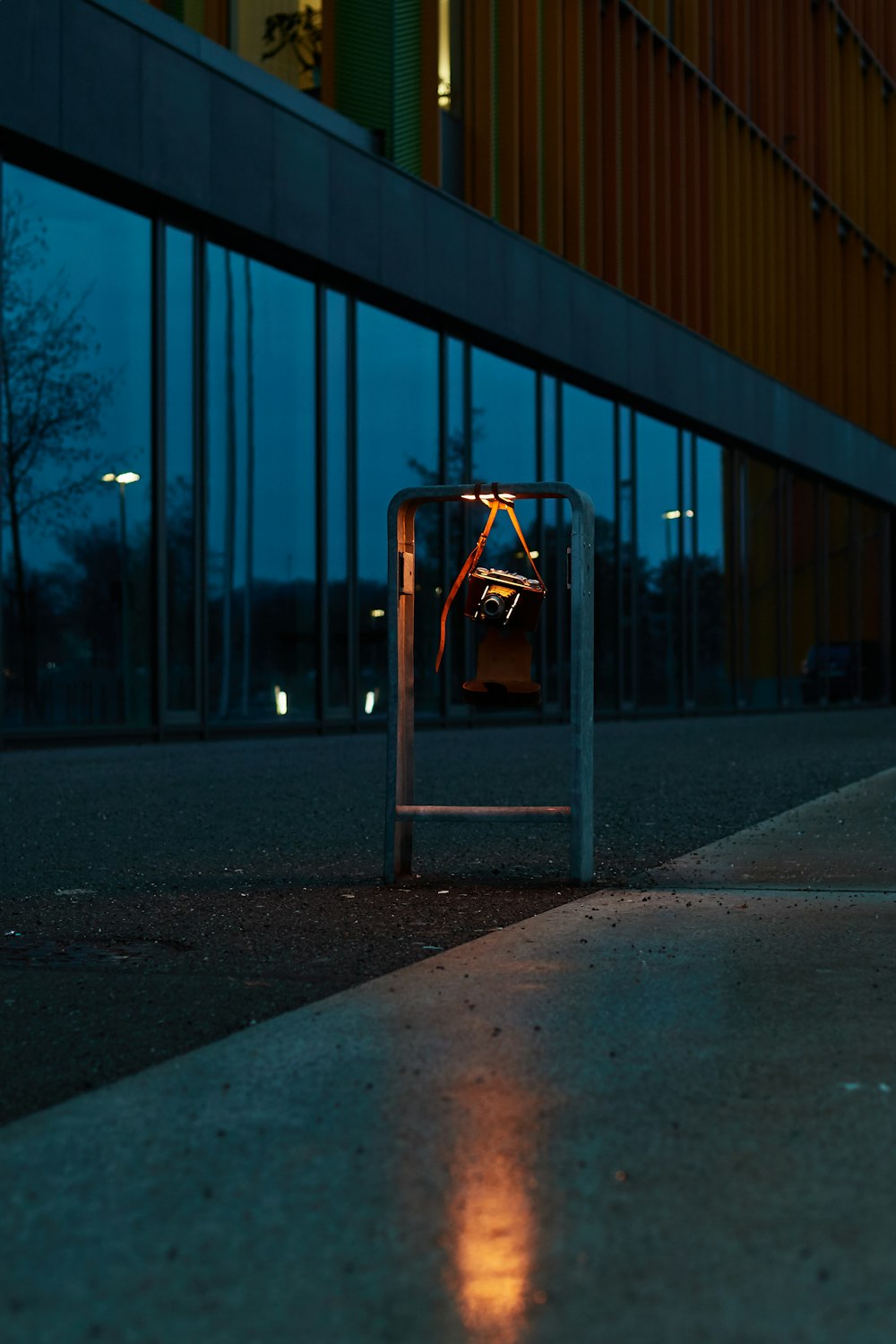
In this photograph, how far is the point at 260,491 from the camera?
18.7 meters

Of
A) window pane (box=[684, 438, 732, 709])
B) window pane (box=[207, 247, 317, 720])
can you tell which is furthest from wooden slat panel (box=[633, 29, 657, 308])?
window pane (box=[207, 247, 317, 720])

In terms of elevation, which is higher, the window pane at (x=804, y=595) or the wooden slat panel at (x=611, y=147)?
the wooden slat panel at (x=611, y=147)

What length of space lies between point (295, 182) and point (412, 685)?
13.5 meters

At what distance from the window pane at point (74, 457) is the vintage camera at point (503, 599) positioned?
379 inches

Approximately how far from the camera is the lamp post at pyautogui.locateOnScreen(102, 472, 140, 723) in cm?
1669

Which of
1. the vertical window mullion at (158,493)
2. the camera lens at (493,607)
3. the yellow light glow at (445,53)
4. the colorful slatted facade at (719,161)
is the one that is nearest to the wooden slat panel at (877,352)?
the colorful slatted facade at (719,161)

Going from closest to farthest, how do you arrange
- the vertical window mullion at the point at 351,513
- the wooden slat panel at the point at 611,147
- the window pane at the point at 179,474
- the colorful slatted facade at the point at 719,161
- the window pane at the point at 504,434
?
the window pane at the point at 179,474
the vertical window mullion at the point at 351,513
the window pane at the point at 504,434
the colorful slatted facade at the point at 719,161
the wooden slat panel at the point at 611,147

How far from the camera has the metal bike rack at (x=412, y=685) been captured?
21.3 feet

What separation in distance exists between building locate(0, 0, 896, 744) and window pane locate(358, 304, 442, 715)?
52mm

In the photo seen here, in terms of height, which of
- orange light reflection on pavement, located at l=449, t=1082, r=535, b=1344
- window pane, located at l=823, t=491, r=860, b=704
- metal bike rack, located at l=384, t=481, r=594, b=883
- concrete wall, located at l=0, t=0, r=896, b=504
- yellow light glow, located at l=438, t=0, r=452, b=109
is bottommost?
orange light reflection on pavement, located at l=449, t=1082, r=535, b=1344

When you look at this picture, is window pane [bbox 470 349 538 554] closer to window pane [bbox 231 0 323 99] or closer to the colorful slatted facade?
the colorful slatted facade

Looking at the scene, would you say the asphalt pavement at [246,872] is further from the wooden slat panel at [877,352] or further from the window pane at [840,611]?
the wooden slat panel at [877,352]

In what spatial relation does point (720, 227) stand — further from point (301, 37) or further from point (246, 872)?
point (246, 872)

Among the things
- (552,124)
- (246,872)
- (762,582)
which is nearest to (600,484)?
(552,124)
